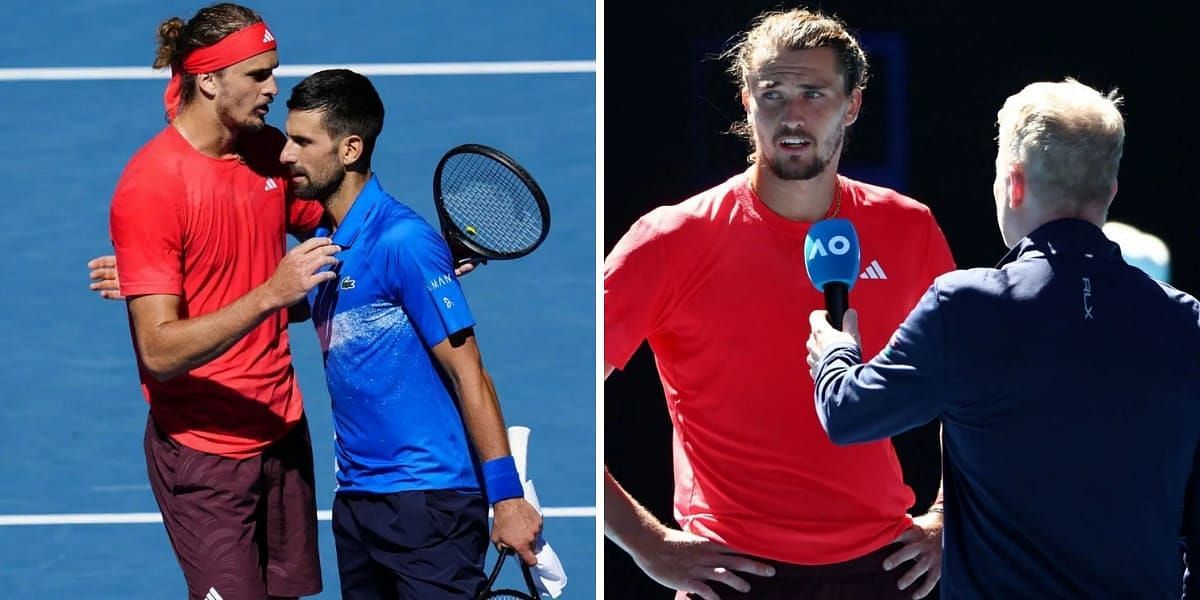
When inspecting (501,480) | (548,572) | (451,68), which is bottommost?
(548,572)

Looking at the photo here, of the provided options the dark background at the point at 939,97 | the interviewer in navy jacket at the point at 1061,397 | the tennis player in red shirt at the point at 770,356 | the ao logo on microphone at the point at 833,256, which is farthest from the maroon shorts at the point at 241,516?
the interviewer in navy jacket at the point at 1061,397

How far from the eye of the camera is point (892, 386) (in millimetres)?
2922

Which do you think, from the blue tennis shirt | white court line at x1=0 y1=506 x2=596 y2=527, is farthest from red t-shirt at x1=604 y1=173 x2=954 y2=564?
→ white court line at x1=0 y1=506 x2=596 y2=527

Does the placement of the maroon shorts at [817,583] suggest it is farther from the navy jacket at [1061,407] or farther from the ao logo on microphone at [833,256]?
the navy jacket at [1061,407]

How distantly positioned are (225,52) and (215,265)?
52cm

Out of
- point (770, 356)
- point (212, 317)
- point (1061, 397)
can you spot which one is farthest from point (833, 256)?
point (212, 317)

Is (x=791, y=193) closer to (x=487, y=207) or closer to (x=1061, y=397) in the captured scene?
(x=487, y=207)

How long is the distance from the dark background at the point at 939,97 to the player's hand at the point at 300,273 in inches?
48.1

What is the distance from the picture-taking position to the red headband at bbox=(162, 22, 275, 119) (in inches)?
170

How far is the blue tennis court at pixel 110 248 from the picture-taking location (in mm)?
5914

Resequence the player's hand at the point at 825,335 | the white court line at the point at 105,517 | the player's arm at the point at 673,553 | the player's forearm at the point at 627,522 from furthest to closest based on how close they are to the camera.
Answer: the white court line at the point at 105,517 → the player's forearm at the point at 627,522 → the player's arm at the point at 673,553 → the player's hand at the point at 825,335

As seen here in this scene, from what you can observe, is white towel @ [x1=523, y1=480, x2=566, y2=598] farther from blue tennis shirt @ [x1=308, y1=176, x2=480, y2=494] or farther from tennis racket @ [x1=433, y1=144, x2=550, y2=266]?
tennis racket @ [x1=433, y1=144, x2=550, y2=266]

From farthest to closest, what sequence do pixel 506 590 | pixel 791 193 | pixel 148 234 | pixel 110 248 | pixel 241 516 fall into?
pixel 110 248 < pixel 241 516 < pixel 148 234 < pixel 791 193 < pixel 506 590

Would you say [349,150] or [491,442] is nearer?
[491,442]
